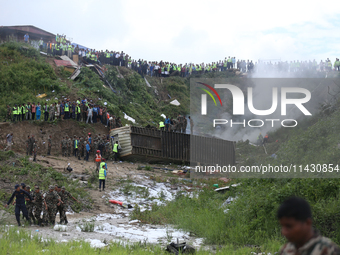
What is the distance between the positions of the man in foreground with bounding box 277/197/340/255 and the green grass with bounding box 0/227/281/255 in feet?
20.0

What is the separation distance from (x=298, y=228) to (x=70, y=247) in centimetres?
707

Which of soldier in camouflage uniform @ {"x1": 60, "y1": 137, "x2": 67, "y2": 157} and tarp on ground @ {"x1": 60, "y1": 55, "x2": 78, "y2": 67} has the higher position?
tarp on ground @ {"x1": 60, "y1": 55, "x2": 78, "y2": 67}

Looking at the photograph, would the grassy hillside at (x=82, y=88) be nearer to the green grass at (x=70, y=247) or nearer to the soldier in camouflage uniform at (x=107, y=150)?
the soldier in camouflage uniform at (x=107, y=150)

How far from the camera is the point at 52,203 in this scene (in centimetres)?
1190

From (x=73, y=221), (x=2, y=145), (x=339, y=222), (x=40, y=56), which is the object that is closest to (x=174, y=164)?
(x=2, y=145)

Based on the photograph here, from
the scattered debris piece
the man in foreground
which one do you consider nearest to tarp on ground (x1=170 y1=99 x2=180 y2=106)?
the scattered debris piece

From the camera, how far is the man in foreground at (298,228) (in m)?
2.71

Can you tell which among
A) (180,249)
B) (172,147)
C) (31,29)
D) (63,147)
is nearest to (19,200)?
(180,249)

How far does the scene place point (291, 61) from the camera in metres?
36.5

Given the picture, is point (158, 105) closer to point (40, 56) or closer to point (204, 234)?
point (40, 56)

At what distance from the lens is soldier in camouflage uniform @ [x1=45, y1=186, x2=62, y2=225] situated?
39.0ft

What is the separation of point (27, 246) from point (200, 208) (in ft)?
22.3

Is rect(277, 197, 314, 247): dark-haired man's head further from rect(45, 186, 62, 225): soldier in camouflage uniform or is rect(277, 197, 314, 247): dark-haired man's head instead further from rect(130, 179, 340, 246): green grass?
rect(45, 186, 62, 225): soldier in camouflage uniform

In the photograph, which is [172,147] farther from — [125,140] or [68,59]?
[68,59]
